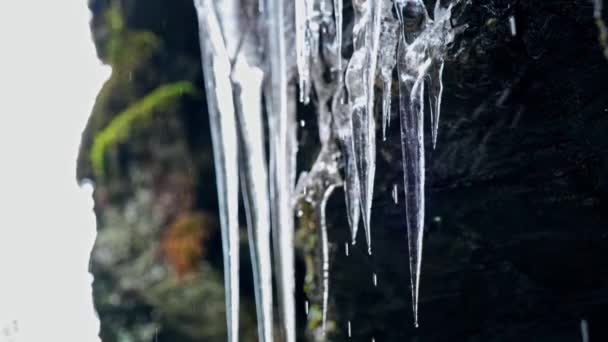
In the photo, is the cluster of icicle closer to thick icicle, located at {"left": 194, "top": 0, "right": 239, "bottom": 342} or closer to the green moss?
thick icicle, located at {"left": 194, "top": 0, "right": 239, "bottom": 342}

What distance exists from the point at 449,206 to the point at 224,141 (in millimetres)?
1063

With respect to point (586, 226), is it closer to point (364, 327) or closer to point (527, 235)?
point (527, 235)

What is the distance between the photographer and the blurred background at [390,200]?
6.70 ft

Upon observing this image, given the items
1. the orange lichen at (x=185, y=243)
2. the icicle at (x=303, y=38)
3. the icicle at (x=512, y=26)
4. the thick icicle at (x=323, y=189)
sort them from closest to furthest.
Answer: the icicle at (x=512, y=26) < the icicle at (x=303, y=38) < the thick icicle at (x=323, y=189) < the orange lichen at (x=185, y=243)

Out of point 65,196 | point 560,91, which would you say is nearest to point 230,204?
point 560,91

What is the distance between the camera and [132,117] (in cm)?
297

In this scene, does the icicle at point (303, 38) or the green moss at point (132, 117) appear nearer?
the icicle at point (303, 38)

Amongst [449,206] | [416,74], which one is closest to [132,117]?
[416,74]

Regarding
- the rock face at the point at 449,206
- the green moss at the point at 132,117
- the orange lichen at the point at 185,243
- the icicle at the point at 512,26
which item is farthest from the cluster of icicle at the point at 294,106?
the green moss at the point at 132,117

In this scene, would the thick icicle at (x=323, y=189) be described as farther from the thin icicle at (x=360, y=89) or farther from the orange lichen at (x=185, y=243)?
the orange lichen at (x=185, y=243)

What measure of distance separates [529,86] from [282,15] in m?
1.09

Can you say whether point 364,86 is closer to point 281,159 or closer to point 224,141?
point 281,159

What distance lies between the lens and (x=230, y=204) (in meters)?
2.16

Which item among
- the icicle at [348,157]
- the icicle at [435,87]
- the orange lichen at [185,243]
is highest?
the icicle at [435,87]
